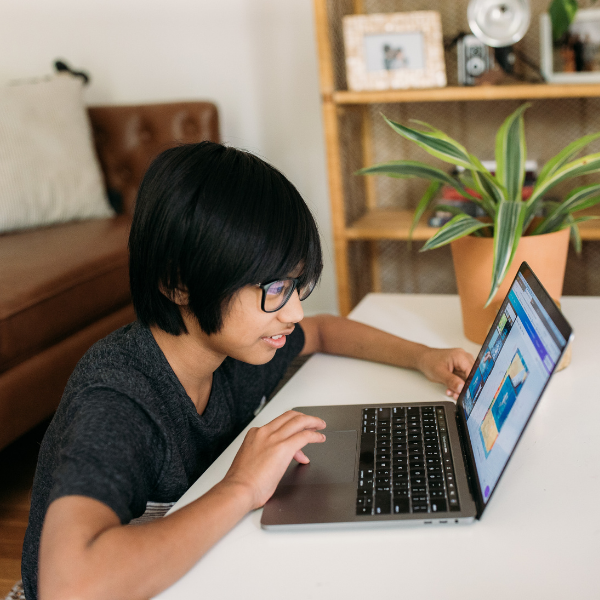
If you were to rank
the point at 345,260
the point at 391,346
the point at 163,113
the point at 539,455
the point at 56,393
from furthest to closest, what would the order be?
1. the point at 163,113
2. the point at 345,260
3. the point at 56,393
4. the point at 391,346
5. the point at 539,455

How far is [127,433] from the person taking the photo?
2.36 ft

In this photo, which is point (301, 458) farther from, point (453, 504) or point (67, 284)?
point (67, 284)

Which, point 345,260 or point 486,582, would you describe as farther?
point 345,260

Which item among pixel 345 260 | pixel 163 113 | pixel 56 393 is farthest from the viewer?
pixel 163 113

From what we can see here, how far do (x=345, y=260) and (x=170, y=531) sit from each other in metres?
1.52

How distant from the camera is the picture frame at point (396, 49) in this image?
1916 millimetres

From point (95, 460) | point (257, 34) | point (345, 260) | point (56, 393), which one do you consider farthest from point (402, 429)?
point (257, 34)

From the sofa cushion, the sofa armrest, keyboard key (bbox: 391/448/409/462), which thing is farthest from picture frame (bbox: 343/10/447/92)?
keyboard key (bbox: 391/448/409/462)

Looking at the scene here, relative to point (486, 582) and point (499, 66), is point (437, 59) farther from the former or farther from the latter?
point (486, 582)

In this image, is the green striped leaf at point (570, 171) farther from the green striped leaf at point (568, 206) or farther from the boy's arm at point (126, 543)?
the boy's arm at point (126, 543)

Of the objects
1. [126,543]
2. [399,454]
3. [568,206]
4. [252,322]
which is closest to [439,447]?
[399,454]

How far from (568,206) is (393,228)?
3.17 ft

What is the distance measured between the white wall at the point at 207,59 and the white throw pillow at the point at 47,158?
331 millimetres

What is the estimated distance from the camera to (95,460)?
66cm
